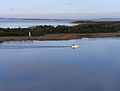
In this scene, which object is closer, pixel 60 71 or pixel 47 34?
pixel 60 71

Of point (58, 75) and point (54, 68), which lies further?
point (54, 68)

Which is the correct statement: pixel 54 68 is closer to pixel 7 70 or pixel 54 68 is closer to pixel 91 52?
pixel 7 70

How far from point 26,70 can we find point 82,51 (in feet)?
17.1

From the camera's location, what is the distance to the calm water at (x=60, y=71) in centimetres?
736

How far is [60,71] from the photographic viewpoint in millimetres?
9117

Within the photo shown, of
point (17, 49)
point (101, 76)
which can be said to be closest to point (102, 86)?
point (101, 76)

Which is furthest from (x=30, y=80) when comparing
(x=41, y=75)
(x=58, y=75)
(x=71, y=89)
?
(x=71, y=89)

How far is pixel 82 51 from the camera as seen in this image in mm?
13344

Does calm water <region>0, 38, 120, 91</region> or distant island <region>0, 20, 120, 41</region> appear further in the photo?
distant island <region>0, 20, 120, 41</region>

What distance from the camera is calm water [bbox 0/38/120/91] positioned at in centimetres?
736

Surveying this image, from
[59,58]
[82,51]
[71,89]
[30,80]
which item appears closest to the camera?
[71,89]

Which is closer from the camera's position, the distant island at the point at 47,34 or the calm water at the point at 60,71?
the calm water at the point at 60,71

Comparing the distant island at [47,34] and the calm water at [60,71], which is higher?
the distant island at [47,34]

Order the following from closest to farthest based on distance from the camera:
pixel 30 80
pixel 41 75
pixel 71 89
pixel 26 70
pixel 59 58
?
1. pixel 71 89
2. pixel 30 80
3. pixel 41 75
4. pixel 26 70
5. pixel 59 58
